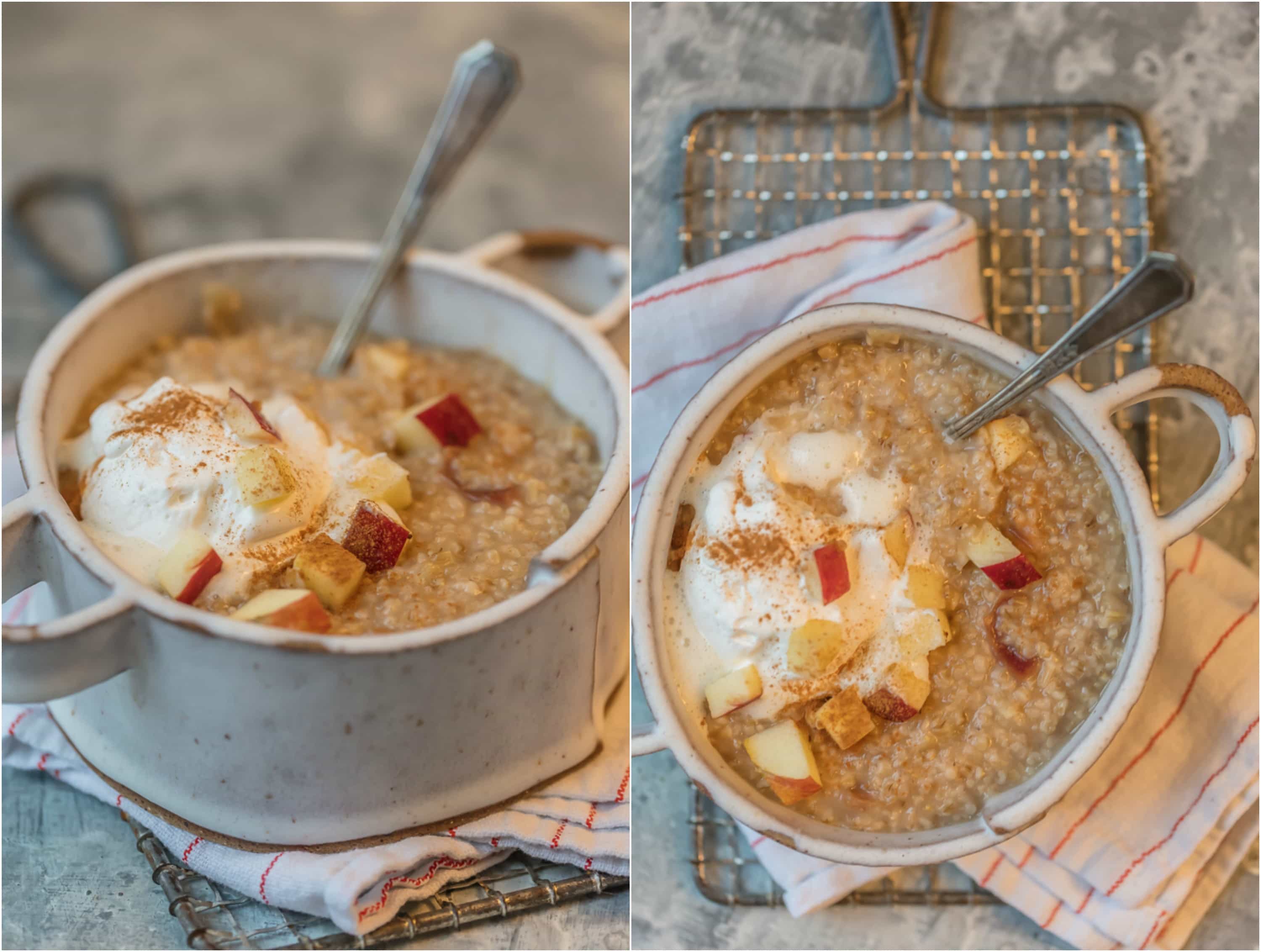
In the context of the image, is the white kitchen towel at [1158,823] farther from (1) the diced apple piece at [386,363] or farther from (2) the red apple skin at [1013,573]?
(1) the diced apple piece at [386,363]

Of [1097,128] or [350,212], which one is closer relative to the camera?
[1097,128]

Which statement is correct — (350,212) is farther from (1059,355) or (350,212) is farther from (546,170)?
(1059,355)

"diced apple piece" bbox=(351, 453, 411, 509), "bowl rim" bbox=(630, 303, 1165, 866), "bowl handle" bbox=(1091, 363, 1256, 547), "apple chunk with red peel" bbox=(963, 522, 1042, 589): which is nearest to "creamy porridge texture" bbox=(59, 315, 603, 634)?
"diced apple piece" bbox=(351, 453, 411, 509)

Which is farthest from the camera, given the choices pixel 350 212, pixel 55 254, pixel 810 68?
pixel 350 212

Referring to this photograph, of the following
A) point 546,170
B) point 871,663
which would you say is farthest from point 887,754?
point 546,170

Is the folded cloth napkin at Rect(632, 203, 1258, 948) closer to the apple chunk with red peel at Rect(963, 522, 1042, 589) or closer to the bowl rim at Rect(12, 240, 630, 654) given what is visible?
the bowl rim at Rect(12, 240, 630, 654)

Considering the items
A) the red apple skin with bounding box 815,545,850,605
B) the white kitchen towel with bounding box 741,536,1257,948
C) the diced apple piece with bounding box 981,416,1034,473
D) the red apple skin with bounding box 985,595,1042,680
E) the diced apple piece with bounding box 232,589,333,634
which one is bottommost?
the white kitchen towel with bounding box 741,536,1257,948
